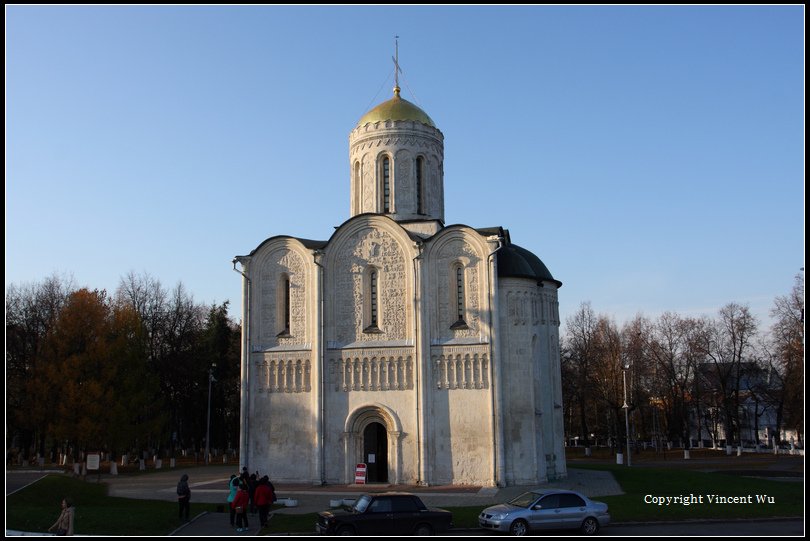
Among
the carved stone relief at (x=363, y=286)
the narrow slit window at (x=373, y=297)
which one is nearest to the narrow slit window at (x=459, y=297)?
the carved stone relief at (x=363, y=286)

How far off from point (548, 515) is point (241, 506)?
6858 millimetres

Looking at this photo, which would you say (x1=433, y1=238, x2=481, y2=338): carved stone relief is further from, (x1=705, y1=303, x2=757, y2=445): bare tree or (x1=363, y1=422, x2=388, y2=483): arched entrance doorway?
(x1=705, y1=303, x2=757, y2=445): bare tree

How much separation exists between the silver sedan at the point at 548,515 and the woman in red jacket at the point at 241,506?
5295mm

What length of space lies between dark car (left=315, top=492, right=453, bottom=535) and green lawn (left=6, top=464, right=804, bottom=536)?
1.24m

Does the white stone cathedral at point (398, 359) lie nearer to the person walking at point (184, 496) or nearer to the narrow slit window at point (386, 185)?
the narrow slit window at point (386, 185)

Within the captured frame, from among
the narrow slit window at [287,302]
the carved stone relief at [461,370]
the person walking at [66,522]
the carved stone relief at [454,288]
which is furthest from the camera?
the narrow slit window at [287,302]

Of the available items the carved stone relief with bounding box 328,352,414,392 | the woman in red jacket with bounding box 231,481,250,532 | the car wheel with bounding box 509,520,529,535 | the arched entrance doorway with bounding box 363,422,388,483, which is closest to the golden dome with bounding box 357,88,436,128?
the carved stone relief with bounding box 328,352,414,392

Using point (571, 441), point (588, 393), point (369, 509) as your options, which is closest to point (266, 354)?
point (369, 509)

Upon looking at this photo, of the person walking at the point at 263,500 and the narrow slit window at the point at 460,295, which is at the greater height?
the narrow slit window at the point at 460,295

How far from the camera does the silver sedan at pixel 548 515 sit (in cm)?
1644

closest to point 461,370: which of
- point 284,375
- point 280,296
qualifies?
point 284,375

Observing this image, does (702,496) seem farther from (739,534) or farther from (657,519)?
(739,534)

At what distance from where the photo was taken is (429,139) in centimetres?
3284

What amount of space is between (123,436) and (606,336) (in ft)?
112
